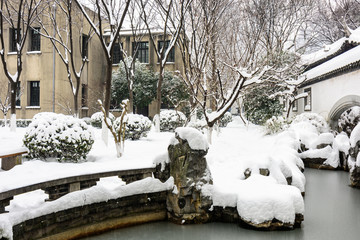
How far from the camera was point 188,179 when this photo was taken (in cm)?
583

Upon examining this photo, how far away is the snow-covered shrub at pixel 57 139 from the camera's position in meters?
7.44

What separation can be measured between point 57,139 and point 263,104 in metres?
15.4

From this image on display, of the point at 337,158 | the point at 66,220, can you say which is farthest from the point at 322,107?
the point at 66,220

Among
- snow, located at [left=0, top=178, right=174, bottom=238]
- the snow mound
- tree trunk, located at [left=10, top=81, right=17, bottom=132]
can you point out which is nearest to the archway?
the snow mound

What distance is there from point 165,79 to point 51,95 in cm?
802

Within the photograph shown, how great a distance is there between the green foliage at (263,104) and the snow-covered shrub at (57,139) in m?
13.4

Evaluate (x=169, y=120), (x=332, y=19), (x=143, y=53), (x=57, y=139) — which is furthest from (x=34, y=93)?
(x=332, y=19)

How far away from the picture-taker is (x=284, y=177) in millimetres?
6973

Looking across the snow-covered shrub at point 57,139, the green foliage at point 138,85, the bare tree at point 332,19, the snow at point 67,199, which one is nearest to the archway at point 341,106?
the bare tree at point 332,19

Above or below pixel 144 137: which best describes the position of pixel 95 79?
above

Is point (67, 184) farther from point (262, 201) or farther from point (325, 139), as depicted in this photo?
point (325, 139)

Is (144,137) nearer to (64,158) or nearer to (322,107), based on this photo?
(64,158)

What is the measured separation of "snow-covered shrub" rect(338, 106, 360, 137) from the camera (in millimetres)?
11797

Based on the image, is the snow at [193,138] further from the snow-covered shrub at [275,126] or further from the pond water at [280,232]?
the snow-covered shrub at [275,126]
